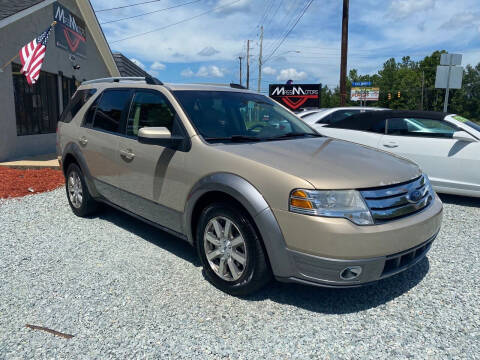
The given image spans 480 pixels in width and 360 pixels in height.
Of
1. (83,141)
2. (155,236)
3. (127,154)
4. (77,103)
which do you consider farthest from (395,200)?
(77,103)

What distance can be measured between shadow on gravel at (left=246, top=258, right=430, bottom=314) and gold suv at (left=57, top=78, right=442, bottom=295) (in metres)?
0.36

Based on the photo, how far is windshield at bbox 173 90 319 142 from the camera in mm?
3625

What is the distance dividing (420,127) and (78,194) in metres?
5.49

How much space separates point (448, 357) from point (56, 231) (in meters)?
4.35

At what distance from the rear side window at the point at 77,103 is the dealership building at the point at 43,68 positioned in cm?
576

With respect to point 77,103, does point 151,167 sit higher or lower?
lower

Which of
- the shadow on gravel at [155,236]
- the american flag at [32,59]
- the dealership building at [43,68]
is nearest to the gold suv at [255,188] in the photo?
the shadow on gravel at [155,236]

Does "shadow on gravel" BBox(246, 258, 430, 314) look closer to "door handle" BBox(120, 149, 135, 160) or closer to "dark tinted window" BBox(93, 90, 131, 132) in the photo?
"door handle" BBox(120, 149, 135, 160)

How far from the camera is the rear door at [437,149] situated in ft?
19.7

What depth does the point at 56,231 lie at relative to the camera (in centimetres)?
487

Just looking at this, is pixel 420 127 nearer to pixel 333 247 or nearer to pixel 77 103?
pixel 333 247

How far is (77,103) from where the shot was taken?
17.6 ft

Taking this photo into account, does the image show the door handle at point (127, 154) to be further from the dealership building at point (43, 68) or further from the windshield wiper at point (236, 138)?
the dealership building at point (43, 68)

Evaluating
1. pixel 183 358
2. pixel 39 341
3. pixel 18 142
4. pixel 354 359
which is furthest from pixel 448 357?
pixel 18 142
